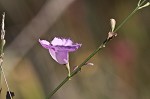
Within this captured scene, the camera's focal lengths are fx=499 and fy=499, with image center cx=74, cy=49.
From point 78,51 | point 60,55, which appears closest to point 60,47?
point 60,55

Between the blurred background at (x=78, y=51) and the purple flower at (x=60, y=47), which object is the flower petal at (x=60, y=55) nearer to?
the purple flower at (x=60, y=47)

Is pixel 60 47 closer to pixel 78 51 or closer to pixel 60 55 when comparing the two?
pixel 60 55

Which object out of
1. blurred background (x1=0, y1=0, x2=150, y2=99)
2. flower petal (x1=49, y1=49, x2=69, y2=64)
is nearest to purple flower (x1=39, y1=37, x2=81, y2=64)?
flower petal (x1=49, y1=49, x2=69, y2=64)

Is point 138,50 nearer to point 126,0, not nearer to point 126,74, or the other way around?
point 126,74

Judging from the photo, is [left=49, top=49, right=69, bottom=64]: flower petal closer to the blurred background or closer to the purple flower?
the purple flower

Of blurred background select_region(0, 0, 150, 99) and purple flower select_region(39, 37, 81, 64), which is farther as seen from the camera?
blurred background select_region(0, 0, 150, 99)

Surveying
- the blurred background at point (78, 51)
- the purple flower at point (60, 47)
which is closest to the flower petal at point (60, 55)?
the purple flower at point (60, 47)
